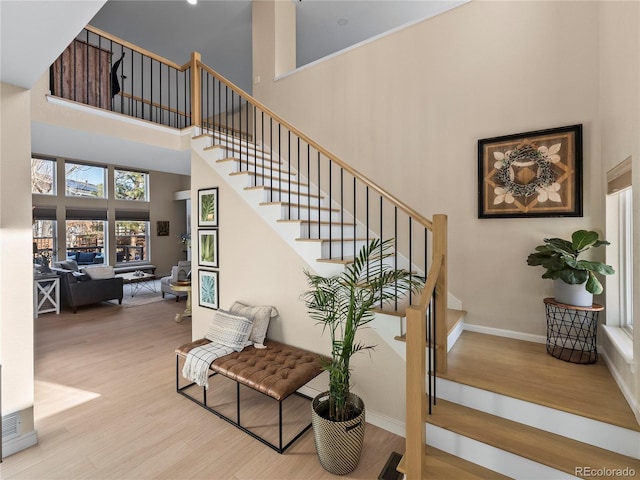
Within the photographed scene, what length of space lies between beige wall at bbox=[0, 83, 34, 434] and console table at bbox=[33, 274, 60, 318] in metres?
4.20

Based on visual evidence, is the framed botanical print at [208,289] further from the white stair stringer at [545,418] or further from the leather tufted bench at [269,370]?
the white stair stringer at [545,418]

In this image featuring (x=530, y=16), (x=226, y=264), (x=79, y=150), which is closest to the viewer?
(x=530, y=16)

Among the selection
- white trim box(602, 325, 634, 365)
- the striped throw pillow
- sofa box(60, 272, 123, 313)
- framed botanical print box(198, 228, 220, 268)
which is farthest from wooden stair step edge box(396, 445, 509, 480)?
sofa box(60, 272, 123, 313)

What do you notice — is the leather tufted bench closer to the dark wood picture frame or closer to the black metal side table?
the black metal side table

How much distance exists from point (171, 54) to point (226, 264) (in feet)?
18.5

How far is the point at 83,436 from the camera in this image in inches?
91.1

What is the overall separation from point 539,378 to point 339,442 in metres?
1.49

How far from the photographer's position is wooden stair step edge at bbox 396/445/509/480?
176cm

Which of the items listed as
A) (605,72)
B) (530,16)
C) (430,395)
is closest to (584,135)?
(605,72)

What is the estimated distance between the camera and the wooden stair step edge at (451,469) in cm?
176

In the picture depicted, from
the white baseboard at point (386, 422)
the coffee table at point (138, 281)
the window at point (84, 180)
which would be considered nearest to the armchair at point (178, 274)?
the coffee table at point (138, 281)

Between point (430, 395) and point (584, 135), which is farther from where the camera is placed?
point (584, 135)

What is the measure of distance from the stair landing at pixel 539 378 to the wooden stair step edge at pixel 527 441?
0.18 meters

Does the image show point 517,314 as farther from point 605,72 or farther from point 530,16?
point 530,16
